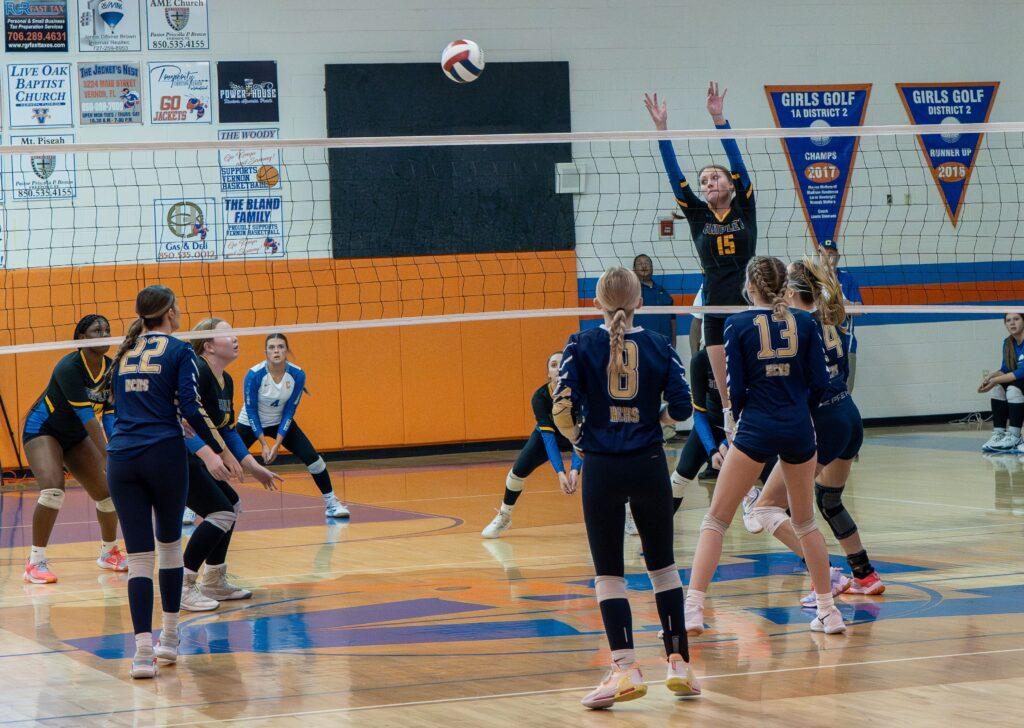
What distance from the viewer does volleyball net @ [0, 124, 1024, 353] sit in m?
13.6

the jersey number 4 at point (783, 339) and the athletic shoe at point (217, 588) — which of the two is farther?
the athletic shoe at point (217, 588)

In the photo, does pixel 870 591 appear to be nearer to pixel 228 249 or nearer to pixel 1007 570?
pixel 1007 570

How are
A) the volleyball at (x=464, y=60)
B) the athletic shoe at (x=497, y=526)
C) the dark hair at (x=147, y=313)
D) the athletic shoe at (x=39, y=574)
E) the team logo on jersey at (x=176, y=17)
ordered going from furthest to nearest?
the team logo on jersey at (x=176, y=17), the volleyball at (x=464, y=60), the athletic shoe at (x=497, y=526), the athletic shoe at (x=39, y=574), the dark hair at (x=147, y=313)

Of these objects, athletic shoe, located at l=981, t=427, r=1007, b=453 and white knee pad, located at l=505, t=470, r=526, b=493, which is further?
athletic shoe, located at l=981, t=427, r=1007, b=453

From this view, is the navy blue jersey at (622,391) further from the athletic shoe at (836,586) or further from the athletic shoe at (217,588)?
the athletic shoe at (217,588)

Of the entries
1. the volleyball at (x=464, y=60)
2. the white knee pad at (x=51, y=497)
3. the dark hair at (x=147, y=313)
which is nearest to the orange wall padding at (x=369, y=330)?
the volleyball at (x=464, y=60)

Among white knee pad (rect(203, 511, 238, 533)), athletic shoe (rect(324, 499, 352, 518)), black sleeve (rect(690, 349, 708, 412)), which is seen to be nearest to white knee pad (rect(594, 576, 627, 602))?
white knee pad (rect(203, 511, 238, 533))

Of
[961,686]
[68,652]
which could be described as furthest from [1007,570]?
[68,652]

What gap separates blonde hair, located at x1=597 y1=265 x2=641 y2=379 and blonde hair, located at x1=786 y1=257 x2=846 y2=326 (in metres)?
1.41

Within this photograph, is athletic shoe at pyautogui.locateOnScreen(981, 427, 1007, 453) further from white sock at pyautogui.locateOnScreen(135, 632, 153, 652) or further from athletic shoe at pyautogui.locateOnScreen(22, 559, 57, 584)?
white sock at pyautogui.locateOnScreen(135, 632, 153, 652)

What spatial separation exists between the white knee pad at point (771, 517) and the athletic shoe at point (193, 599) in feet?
8.88

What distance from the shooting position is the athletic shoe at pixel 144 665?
5000mm

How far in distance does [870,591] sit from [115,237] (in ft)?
32.3

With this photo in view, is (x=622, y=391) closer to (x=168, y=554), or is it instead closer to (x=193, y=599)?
(x=168, y=554)
